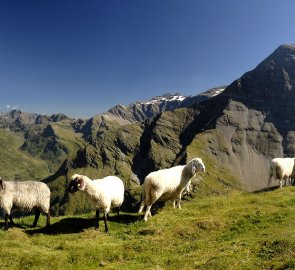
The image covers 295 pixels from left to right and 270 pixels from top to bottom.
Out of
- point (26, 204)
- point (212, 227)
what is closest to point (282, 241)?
point (212, 227)

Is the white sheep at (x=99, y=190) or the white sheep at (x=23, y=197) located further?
the white sheep at (x=23, y=197)

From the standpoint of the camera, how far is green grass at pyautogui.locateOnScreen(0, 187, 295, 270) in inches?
756

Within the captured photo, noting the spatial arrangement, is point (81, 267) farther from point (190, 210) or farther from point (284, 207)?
point (284, 207)

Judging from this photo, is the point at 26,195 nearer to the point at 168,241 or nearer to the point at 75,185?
the point at 75,185

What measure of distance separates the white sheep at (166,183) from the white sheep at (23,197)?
7.86m

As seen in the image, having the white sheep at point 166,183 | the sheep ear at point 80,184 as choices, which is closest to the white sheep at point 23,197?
the sheep ear at point 80,184

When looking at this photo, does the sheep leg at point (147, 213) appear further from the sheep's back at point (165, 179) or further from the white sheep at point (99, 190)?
the white sheep at point (99, 190)

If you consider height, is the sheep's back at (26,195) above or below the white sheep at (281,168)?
A: below

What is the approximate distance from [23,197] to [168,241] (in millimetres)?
11309

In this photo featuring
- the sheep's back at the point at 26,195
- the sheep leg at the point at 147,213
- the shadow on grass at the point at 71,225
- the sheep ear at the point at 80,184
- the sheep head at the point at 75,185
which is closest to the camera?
the sheep head at the point at 75,185

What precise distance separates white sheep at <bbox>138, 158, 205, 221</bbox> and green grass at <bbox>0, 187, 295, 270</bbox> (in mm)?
1277

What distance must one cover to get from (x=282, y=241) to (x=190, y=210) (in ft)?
43.6

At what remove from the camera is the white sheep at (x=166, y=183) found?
1183 inches

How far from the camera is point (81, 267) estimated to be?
66.4 feet
